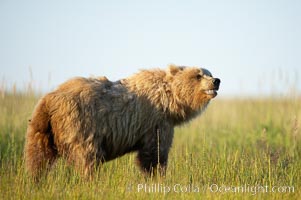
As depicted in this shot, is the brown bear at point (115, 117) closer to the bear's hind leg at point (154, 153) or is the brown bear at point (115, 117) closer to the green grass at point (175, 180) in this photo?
the bear's hind leg at point (154, 153)

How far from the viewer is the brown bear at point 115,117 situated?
7.07m

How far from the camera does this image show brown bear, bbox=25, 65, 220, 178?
7.07m

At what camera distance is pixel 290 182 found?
7730 mm

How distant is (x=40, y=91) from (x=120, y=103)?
4.54 meters

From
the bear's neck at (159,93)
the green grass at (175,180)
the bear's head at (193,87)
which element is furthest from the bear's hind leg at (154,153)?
the bear's head at (193,87)

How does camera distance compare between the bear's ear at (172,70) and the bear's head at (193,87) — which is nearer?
the bear's head at (193,87)

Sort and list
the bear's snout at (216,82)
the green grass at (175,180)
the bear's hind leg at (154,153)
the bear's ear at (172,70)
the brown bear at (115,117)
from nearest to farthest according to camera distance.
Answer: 1. the green grass at (175,180)
2. the brown bear at (115,117)
3. the bear's hind leg at (154,153)
4. the bear's snout at (216,82)
5. the bear's ear at (172,70)

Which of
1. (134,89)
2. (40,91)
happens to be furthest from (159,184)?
(40,91)

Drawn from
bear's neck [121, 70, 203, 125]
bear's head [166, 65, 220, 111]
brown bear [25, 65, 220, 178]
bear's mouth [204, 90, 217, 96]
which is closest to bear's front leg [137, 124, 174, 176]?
brown bear [25, 65, 220, 178]

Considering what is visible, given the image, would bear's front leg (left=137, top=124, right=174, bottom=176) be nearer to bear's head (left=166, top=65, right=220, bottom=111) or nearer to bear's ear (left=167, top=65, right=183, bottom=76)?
bear's head (left=166, top=65, right=220, bottom=111)

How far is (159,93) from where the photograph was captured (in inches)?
321

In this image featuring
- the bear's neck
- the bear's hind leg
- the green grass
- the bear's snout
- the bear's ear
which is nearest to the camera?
the green grass

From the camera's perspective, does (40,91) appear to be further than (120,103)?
Yes

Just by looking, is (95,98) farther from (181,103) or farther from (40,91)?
(40,91)
